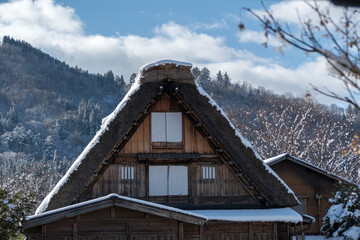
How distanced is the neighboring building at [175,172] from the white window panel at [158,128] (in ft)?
0.09

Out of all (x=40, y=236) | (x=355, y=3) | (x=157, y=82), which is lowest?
(x=40, y=236)

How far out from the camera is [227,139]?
52.7 ft

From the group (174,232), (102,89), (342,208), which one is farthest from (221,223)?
(102,89)

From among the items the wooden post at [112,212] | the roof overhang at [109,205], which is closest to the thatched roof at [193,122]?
the wooden post at [112,212]

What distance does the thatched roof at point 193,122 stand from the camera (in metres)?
15.5

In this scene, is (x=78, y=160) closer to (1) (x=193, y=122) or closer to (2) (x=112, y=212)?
(2) (x=112, y=212)

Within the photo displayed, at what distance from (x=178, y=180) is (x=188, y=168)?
0.45m

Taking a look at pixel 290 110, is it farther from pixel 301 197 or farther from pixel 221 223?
pixel 221 223

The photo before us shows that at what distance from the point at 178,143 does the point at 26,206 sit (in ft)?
14.9

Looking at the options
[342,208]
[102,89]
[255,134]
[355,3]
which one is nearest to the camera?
[355,3]

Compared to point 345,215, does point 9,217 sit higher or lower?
higher

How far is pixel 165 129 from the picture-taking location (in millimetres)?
16547

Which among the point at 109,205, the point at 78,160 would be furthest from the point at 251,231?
the point at 78,160

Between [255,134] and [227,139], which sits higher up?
[255,134]
